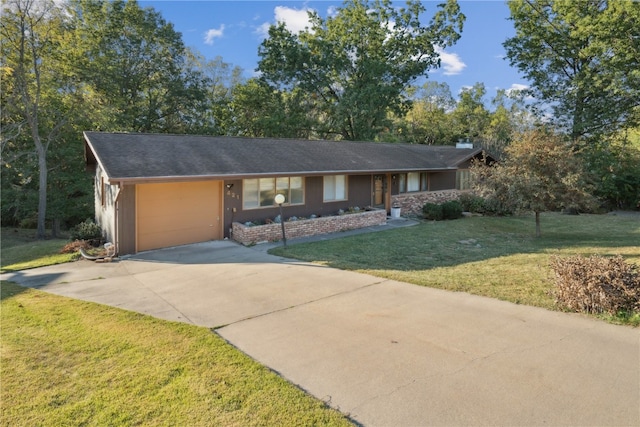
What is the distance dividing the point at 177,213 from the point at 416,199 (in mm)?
12245

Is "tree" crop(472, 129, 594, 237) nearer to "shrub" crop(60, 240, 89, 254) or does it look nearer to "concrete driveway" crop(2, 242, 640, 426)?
"concrete driveway" crop(2, 242, 640, 426)

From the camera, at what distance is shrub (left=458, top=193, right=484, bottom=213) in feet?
65.4

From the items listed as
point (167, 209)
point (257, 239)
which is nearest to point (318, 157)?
point (257, 239)

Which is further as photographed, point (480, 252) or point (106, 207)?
point (106, 207)

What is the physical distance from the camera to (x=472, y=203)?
20.1m

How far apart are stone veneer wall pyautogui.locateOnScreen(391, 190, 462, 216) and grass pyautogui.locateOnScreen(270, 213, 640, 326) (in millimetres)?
2481

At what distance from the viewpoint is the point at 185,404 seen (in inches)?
148

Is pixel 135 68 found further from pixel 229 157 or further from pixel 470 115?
pixel 470 115

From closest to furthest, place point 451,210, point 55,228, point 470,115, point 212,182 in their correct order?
point 212,182 → point 451,210 → point 55,228 → point 470,115

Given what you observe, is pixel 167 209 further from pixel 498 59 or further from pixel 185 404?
pixel 498 59

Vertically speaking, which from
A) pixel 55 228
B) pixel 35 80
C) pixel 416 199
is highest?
pixel 35 80

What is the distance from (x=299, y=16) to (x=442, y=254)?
26.3m

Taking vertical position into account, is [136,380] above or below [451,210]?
below

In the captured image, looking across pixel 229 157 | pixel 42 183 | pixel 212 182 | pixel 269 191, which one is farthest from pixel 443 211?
pixel 42 183
